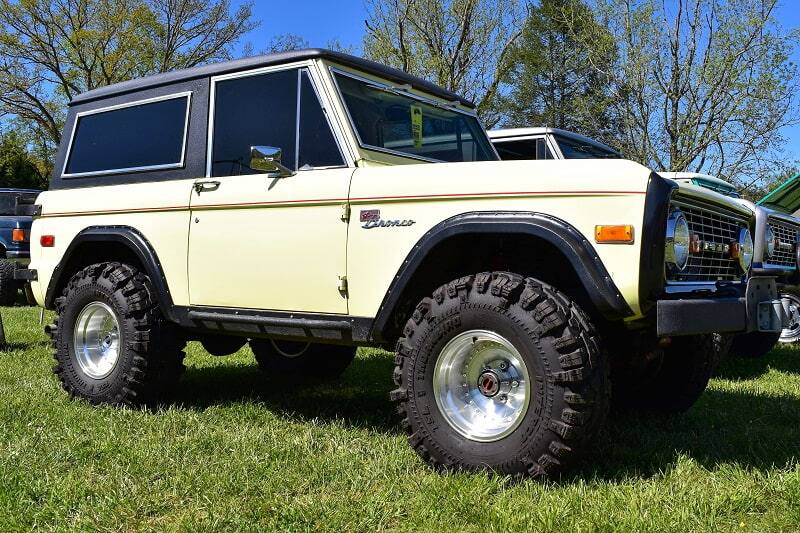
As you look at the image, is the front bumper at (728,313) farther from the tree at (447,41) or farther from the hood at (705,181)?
the tree at (447,41)

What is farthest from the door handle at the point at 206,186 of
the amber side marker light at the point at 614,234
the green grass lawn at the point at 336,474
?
the amber side marker light at the point at 614,234

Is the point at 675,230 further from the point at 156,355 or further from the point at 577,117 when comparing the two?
the point at 577,117

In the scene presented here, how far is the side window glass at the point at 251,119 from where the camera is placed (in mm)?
4098

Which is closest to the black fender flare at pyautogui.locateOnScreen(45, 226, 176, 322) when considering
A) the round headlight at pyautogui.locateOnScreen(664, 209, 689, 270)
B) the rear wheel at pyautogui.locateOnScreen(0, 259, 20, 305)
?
the round headlight at pyautogui.locateOnScreen(664, 209, 689, 270)

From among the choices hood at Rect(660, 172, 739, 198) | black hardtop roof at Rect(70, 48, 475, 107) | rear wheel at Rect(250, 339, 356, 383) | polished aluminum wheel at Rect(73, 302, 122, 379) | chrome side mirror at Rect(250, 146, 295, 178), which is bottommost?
rear wheel at Rect(250, 339, 356, 383)

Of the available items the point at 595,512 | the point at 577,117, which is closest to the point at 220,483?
the point at 595,512

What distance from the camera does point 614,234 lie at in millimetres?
2938

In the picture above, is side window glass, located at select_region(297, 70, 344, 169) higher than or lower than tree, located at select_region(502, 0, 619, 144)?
lower

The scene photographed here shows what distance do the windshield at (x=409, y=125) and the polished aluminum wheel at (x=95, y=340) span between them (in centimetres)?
214

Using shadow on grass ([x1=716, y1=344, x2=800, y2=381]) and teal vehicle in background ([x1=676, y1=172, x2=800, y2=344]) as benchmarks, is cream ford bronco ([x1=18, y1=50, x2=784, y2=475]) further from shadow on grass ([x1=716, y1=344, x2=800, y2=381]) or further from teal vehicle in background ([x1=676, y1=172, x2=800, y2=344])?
shadow on grass ([x1=716, y1=344, x2=800, y2=381])

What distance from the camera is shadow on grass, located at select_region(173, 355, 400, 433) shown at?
464 cm

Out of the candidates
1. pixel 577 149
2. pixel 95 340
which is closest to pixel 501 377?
pixel 95 340

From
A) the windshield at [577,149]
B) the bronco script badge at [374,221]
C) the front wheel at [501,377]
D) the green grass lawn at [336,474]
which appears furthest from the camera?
the windshield at [577,149]

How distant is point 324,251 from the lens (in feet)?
12.2
